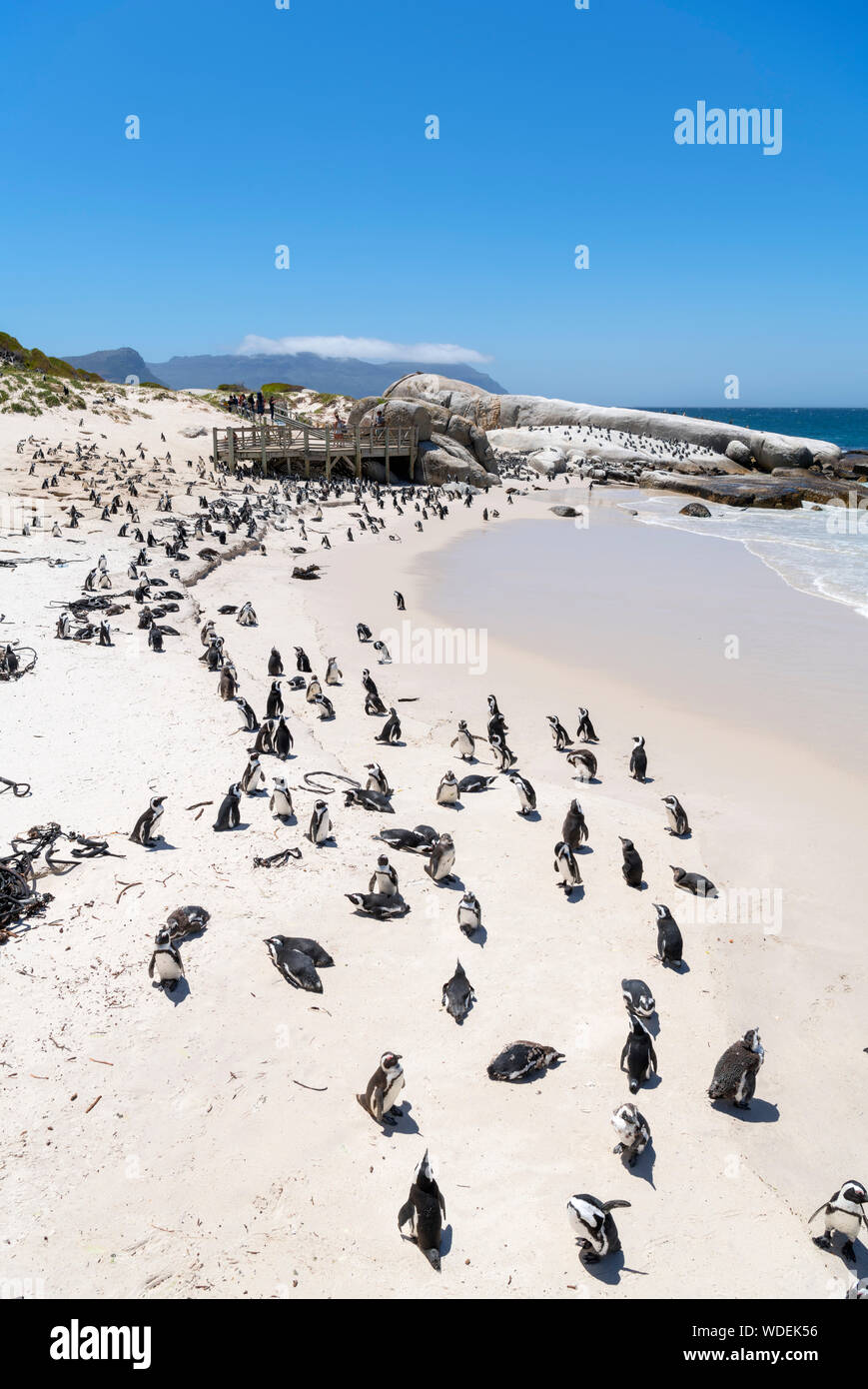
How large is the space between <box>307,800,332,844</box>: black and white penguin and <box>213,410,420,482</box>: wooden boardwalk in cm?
3289

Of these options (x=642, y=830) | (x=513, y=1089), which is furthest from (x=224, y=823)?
(x=642, y=830)

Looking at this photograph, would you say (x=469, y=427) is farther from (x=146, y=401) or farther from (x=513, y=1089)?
(x=513, y=1089)

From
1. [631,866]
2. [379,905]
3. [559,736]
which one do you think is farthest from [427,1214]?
[559,736]

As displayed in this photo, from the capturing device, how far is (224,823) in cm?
822

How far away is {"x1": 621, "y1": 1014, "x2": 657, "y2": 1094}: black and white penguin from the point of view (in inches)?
219

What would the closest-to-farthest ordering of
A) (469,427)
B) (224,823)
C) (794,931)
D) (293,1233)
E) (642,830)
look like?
1. (293,1233)
2. (794,931)
3. (224,823)
4. (642,830)
5. (469,427)

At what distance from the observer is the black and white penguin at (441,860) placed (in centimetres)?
759

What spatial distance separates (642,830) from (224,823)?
4590mm

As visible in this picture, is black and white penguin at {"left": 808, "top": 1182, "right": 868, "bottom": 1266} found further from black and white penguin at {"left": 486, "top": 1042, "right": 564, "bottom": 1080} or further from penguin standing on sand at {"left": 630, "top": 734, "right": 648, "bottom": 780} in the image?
penguin standing on sand at {"left": 630, "top": 734, "right": 648, "bottom": 780}

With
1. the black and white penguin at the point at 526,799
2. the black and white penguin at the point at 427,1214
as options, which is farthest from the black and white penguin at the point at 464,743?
the black and white penguin at the point at 427,1214

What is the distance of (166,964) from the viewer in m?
5.98

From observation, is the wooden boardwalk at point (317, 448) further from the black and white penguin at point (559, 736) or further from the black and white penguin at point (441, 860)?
the black and white penguin at point (441, 860)
